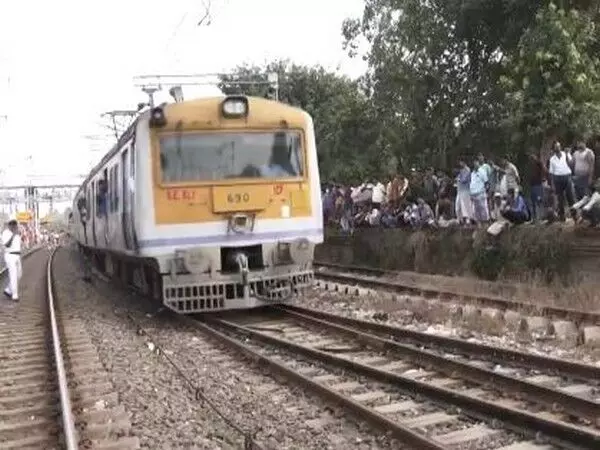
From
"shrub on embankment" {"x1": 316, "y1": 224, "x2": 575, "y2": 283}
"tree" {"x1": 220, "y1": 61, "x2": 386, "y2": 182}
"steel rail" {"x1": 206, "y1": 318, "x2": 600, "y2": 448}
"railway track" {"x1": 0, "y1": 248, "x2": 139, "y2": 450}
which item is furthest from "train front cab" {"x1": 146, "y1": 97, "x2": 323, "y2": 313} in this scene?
"tree" {"x1": 220, "y1": 61, "x2": 386, "y2": 182}

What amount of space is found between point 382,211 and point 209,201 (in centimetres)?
1019

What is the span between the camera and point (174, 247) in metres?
11.6

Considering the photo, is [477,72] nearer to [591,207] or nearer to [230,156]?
[591,207]

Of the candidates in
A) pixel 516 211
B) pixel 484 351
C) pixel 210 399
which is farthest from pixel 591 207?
pixel 210 399

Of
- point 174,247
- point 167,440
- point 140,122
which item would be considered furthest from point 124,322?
point 167,440

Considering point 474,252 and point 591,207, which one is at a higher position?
point 591,207

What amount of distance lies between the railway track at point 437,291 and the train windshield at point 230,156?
3020mm

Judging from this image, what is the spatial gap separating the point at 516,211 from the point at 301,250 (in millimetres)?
4897

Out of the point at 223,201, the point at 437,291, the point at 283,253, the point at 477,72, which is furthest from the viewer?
the point at 477,72

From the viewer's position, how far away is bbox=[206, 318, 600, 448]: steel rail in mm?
5383

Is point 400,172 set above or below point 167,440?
above

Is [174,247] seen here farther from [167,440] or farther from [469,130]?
[469,130]

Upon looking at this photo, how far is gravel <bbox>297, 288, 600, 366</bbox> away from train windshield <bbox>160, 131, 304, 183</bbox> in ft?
7.77

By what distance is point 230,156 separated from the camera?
11953 mm
